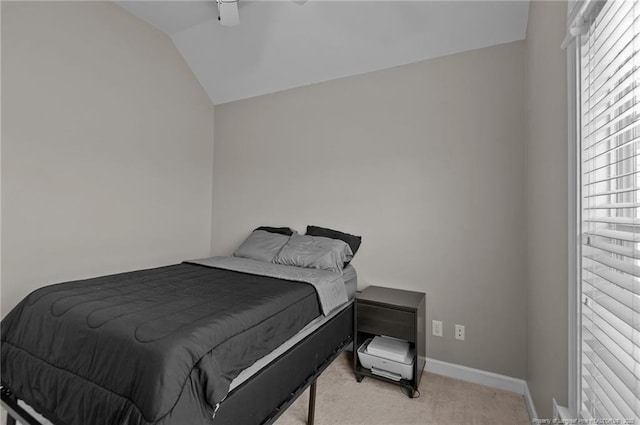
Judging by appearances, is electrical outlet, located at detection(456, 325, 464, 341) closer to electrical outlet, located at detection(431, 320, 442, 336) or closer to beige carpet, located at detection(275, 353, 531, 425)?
electrical outlet, located at detection(431, 320, 442, 336)

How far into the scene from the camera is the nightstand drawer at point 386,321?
207cm

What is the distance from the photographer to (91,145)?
249cm

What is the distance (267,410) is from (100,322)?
88cm

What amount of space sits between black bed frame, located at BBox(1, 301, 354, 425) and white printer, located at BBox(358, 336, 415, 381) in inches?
10.9

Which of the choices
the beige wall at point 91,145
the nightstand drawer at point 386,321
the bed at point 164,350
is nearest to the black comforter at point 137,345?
the bed at point 164,350


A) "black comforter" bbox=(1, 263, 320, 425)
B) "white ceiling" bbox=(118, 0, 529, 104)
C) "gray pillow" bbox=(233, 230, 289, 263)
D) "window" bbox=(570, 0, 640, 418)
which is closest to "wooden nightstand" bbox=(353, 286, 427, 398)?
"black comforter" bbox=(1, 263, 320, 425)

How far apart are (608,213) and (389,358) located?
63.3 inches

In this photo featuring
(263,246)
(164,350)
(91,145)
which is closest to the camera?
(164,350)

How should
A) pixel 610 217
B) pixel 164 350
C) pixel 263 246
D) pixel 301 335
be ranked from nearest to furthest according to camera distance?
1. pixel 610 217
2. pixel 164 350
3. pixel 301 335
4. pixel 263 246

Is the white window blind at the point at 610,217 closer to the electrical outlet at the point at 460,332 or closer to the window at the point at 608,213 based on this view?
the window at the point at 608,213

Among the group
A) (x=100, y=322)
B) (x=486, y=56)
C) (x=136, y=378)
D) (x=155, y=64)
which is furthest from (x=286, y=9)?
(x=136, y=378)

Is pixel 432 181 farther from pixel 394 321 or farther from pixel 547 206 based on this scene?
pixel 394 321

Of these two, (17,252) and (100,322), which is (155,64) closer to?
(17,252)

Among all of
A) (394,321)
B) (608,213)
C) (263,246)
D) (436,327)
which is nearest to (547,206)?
(608,213)
